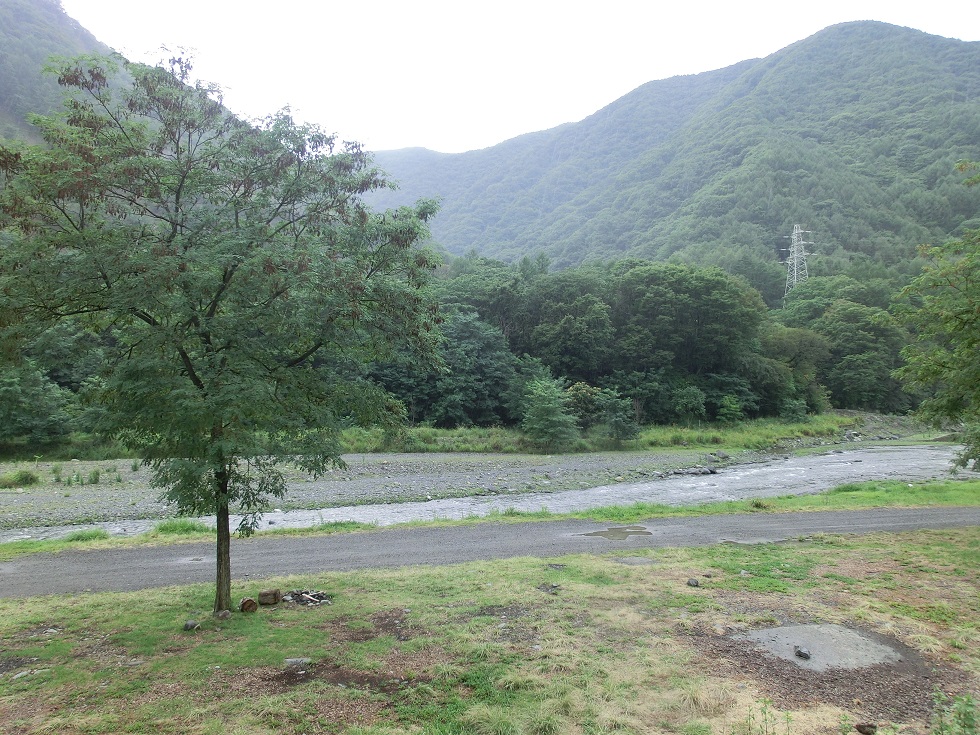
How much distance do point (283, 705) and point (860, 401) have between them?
73.4 meters

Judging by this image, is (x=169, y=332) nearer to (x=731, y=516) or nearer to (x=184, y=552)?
(x=184, y=552)

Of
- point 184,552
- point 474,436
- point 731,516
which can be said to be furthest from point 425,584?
point 474,436

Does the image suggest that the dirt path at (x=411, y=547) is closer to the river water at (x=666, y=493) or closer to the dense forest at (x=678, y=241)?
the river water at (x=666, y=493)

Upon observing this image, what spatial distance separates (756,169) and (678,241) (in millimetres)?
26035

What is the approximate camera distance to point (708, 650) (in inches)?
260

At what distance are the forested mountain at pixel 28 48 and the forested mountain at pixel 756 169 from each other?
150 feet

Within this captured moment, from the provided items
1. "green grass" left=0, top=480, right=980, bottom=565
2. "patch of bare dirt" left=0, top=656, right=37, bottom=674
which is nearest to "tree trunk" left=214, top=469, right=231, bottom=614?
"patch of bare dirt" left=0, top=656, right=37, bottom=674

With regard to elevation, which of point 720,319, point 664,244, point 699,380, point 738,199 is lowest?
point 699,380

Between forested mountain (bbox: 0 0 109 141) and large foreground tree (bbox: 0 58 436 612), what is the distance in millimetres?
67417

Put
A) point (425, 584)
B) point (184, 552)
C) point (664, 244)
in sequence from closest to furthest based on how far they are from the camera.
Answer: point (425, 584), point (184, 552), point (664, 244)

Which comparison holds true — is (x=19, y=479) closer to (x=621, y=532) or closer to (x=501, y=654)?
(x=621, y=532)

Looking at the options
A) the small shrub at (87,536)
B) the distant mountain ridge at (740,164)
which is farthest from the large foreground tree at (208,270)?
the distant mountain ridge at (740,164)

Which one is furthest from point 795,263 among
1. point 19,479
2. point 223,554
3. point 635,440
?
point 223,554

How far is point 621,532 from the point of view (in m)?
14.1
